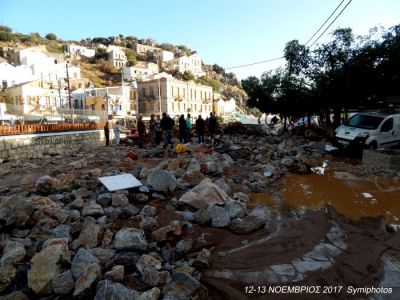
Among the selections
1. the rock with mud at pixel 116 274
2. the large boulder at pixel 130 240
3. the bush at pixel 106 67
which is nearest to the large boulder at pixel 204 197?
the large boulder at pixel 130 240

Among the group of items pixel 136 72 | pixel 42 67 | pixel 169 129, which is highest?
pixel 136 72

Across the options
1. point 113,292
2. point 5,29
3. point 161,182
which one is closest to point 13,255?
point 113,292

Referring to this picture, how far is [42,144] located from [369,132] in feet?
53.9

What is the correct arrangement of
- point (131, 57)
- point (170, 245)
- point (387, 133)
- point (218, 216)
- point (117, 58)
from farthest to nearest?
point (131, 57) → point (117, 58) → point (387, 133) → point (218, 216) → point (170, 245)

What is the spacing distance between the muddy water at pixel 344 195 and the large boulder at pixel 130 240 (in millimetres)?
3133

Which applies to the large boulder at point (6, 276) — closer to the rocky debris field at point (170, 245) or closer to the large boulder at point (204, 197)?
the rocky debris field at point (170, 245)

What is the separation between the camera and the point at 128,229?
4.11m

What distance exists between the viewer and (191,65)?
99.0 meters

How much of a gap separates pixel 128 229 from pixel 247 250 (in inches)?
63.9

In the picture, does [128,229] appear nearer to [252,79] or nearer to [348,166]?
[348,166]

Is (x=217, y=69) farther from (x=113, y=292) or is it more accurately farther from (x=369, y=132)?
(x=113, y=292)

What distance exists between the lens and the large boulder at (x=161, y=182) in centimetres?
600

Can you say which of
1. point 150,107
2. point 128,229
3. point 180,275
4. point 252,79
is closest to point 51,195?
point 128,229

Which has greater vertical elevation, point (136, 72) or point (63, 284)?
point (136, 72)
